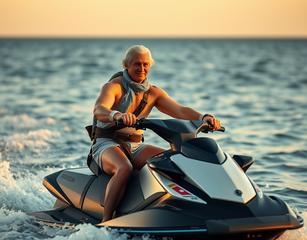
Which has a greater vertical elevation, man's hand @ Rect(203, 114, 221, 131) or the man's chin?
the man's chin

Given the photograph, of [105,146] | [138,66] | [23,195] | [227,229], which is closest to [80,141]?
[23,195]

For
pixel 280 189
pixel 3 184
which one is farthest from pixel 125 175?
pixel 280 189

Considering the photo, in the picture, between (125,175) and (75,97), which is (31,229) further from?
(75,97)

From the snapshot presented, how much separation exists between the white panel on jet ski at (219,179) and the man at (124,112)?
0.61m

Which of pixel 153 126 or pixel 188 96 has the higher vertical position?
pixel 153 126

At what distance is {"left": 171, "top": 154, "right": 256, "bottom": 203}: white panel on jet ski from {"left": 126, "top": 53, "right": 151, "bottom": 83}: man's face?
97cm

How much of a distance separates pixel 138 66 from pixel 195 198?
1412 millimetres

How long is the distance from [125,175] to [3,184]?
9.30 feet

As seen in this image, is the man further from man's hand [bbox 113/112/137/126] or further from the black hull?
the black hull

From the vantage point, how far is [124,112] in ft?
19.9

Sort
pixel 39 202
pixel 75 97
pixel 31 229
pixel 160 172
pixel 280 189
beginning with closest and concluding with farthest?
pixel 160 172
pixel 31 229
pixel 39 202
pixel 280 189
pixel 75 97

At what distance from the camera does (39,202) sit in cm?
766

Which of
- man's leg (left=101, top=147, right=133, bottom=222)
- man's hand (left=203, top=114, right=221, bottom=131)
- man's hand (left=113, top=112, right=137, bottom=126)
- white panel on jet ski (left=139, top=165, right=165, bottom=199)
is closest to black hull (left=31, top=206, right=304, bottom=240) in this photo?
white panel on jet ski (left=139, top=165, right=165, bottom=199)

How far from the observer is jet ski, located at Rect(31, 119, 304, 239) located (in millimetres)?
4996
